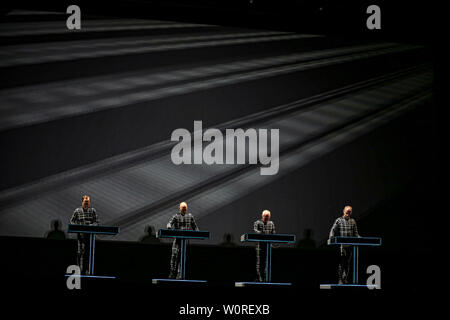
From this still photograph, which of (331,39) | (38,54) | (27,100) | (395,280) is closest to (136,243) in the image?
(27,100)

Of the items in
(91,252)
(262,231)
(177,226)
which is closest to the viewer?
(91,252)

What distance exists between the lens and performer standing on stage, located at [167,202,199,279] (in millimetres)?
7637

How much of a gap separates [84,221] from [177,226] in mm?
1153

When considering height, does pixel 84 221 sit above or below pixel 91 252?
above

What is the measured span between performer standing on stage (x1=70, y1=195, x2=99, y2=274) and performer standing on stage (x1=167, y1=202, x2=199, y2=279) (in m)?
0.97

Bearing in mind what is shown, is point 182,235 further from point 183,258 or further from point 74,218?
point 74,218

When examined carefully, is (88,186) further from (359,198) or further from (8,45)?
(359,198)

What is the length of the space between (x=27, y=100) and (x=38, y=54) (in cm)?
71

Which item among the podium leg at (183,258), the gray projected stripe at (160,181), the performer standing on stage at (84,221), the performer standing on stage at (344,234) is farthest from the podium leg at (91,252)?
the performer standing on stage at (344,234)

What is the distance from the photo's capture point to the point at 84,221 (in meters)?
7.52

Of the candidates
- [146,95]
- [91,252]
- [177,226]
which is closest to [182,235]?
[177,226]

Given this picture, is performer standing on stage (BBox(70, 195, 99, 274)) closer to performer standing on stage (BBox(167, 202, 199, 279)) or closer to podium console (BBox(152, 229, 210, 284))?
performer standing on stage (BBox(167, 202, 199, 279))

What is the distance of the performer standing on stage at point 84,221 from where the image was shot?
744cm

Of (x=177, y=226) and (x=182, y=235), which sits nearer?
(x=182, y=235)
